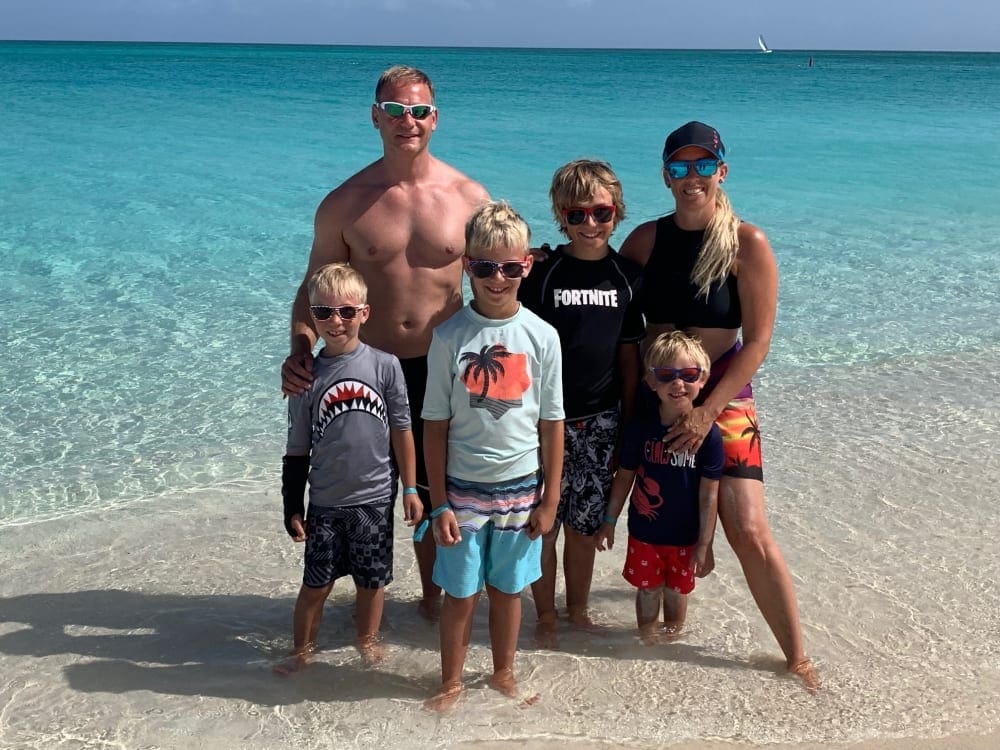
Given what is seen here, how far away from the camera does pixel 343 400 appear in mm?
3062

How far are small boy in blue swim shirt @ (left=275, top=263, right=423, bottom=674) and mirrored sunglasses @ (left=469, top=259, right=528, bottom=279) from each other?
1.35 feet

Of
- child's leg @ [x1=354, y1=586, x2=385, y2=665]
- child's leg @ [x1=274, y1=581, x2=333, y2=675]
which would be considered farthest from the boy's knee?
child's leg @ [x1=354, y1=586, x2=385, y2=665]

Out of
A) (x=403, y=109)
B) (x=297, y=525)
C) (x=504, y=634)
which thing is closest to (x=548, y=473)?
(x=504, y=634)

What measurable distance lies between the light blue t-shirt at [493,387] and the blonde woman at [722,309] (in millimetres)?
502

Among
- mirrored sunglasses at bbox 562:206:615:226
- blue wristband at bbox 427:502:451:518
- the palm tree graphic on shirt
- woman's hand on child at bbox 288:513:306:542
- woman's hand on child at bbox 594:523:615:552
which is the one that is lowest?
woman's hand on child at bbox 594:523:615:552

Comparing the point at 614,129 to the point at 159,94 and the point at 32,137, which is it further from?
the point at 159,94

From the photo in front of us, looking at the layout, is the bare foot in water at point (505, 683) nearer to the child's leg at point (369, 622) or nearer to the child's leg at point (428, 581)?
the child's leg at point (369, 622)

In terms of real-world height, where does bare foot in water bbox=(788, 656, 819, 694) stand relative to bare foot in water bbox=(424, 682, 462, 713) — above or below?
above

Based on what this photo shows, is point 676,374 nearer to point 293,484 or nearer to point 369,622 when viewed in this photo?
point 293,484

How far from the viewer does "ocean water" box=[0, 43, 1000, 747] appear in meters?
3.38

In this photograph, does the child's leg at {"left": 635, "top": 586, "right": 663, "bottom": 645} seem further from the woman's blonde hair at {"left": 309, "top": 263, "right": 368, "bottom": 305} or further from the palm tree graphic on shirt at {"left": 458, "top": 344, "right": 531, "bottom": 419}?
the woman's blonde hair at {"left": 309, "top": 263, "right": 368, "bottom": 305}

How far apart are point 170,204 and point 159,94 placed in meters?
22.0

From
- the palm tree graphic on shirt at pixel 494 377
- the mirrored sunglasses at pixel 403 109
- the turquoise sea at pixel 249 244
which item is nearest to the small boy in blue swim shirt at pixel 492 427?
the palm tree graphic on shirt at pixel 494 377

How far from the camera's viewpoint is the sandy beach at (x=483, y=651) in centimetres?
311
